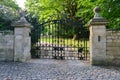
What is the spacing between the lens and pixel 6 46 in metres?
11.8

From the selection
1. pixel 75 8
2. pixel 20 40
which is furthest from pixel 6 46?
pixel 75 8

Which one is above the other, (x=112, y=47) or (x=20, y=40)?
(x=20, y=40)

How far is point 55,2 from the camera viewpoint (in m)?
25.4

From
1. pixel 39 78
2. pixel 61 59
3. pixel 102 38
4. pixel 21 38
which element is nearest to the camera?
pixel 39 78

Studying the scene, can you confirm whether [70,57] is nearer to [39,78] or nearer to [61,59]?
[61,59]

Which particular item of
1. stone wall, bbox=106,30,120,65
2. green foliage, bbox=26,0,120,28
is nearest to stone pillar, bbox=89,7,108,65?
stone wall, bbox=106,30,120,65

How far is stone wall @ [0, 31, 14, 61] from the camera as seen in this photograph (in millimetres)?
11758

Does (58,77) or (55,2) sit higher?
(55,2)

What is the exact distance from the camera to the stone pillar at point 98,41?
36.0 ft

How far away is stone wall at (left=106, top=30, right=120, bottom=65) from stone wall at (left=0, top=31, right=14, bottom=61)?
413 centimetres

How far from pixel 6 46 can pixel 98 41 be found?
4.00m

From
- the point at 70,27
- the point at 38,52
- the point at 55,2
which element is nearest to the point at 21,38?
the point at 38,52

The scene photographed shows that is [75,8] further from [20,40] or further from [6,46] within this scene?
[6,46]

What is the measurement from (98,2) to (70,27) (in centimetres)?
194
